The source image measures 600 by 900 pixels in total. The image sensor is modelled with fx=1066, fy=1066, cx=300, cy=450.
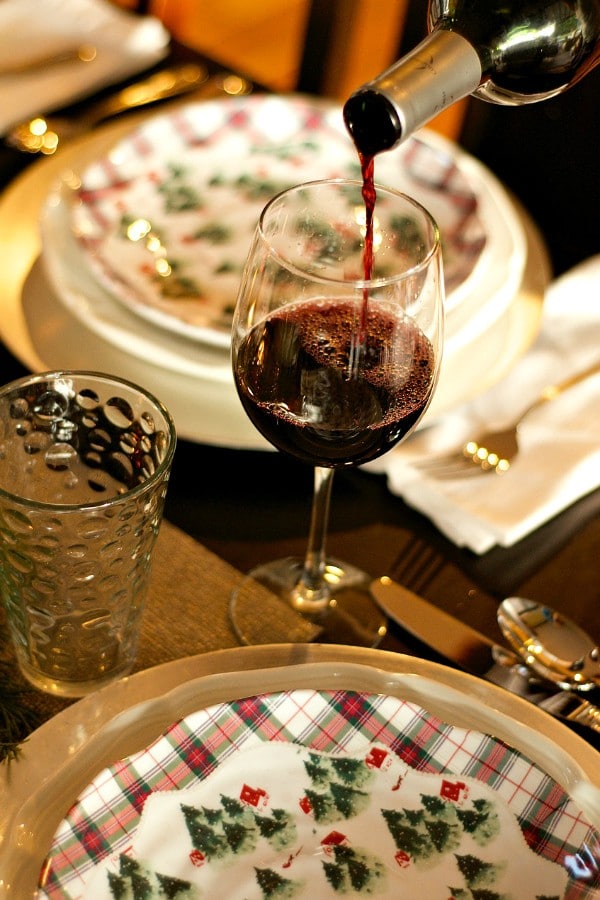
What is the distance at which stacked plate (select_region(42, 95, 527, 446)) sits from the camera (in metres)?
0.79

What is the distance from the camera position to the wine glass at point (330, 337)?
1.88 feet

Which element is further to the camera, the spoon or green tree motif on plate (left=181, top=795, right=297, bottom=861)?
the spoon

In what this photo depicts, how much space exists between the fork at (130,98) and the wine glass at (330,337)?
47cm

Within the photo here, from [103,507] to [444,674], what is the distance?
19 cm

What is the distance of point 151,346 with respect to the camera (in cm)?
79

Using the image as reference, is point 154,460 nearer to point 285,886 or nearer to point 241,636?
point 241,636

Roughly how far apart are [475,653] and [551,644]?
0.16ft

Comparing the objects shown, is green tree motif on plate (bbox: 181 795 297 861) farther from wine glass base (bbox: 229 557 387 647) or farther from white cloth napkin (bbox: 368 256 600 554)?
white cloth napkin (bbox: 368 256 600 554)

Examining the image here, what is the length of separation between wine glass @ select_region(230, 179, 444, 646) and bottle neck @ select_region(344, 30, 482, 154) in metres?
0.06

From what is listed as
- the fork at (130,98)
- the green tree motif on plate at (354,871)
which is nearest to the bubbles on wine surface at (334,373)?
the green tree motif on plate at (354,871)

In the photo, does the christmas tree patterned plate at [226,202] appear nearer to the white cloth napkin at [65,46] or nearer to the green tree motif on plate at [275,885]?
the white cloth napkin at [65,46]

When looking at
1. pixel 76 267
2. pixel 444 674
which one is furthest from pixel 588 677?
pixel 76 267

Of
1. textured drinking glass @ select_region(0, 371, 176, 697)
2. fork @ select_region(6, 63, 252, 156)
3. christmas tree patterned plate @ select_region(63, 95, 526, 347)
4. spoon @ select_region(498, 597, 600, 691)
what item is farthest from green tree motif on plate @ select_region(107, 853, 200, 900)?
fork @ select_region(6, 63, 252, 156)

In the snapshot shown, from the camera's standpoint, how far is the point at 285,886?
1.65ft
